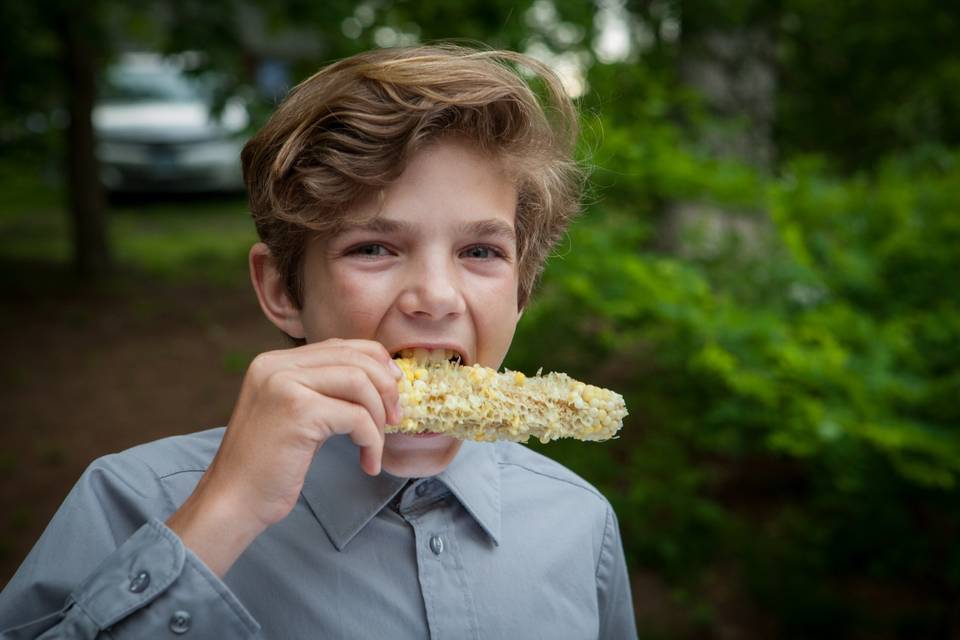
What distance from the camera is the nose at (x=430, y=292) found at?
4.77ft

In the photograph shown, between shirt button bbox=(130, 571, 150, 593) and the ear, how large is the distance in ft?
1.75

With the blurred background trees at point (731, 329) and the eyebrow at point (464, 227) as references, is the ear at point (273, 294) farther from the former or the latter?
the blurred background trees at point (731, 329)

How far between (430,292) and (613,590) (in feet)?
2.43

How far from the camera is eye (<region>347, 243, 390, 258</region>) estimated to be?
1.53 metres

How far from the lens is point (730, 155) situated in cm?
588

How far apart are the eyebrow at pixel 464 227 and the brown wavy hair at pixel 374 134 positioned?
0.04 meters

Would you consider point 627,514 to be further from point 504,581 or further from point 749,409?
point 504,581

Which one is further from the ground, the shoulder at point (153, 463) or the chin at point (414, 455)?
the chin at point (414, 455)

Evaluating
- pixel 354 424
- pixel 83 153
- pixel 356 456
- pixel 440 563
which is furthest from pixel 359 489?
pixel 83 153

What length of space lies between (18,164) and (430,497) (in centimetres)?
883

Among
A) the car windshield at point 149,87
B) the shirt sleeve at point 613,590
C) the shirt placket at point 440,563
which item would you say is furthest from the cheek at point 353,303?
the car windshield at point 149,87

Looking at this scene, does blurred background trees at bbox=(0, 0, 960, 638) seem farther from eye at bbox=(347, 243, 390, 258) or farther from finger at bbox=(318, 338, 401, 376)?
finger at bbox=(318, 338, 401, 376)

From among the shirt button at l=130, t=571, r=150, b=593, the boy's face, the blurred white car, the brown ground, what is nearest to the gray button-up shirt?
the shirt button at l=130, t=571, r=150, b=593

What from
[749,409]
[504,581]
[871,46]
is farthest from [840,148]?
[504,581]
